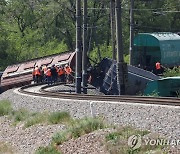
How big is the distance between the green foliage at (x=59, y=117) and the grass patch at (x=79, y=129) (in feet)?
8.71

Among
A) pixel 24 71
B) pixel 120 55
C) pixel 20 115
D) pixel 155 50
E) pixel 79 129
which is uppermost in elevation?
pixel 120 55

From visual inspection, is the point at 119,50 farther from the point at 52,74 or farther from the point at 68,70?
the point at 52,74

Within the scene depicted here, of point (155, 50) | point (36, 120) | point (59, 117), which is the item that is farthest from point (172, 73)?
point (59, 117)

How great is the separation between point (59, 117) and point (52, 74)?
67.7 ft

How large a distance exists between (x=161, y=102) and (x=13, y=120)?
8587mm

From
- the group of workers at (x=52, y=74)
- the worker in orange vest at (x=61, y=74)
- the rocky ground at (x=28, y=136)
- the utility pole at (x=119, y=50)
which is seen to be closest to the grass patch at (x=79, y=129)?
the rocky ground at (x=28, y=136)

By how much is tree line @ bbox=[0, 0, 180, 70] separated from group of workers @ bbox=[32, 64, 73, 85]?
78.5 feet

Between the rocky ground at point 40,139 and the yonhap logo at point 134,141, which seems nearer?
the yonhap logo at point 134,141

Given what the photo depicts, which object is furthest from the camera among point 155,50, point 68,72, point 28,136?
point 155,50

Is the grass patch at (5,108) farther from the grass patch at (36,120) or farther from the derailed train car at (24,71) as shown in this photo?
the derailed train car at (24,71)

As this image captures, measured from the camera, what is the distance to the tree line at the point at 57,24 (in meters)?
69.8

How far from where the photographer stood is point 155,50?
4562 centimetres

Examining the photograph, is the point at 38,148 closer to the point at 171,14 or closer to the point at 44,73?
the point at 44,73

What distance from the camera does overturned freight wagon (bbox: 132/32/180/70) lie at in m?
44.7
